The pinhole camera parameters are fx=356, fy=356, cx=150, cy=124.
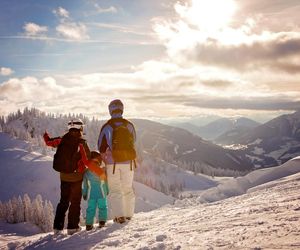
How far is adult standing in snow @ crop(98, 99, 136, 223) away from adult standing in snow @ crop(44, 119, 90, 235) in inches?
35.2

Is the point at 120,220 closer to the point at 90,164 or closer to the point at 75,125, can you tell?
the point at 90,164

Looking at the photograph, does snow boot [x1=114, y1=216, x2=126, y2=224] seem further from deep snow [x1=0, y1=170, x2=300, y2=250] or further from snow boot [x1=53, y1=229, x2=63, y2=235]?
snow boot [x1=53, y1=229, x2=63, y2=235]

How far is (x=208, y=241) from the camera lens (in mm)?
7039

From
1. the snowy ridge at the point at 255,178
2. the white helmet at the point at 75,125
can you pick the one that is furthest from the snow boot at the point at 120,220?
the snowy ridge at the point at 255,178

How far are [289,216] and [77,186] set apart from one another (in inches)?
257

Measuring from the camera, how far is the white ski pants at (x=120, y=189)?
11.9m

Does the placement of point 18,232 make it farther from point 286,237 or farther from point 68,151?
point 286,237

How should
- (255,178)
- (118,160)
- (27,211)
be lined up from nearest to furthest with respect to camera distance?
1. (118,160)
2. (255,178)
3. (27,211)

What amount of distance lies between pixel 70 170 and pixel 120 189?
187 centimetres

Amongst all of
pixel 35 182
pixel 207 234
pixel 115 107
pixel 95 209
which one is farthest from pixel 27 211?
pixel 207 234

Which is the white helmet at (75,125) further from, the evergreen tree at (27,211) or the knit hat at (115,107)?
the evergreen tree at (27,211)

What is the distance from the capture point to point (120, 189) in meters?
12.1

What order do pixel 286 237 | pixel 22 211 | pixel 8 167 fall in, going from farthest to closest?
1. pixel 8 167
2. pixel 22 211
3. pixel 286 237

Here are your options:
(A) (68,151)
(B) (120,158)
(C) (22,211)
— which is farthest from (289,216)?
(C) (22,211)
